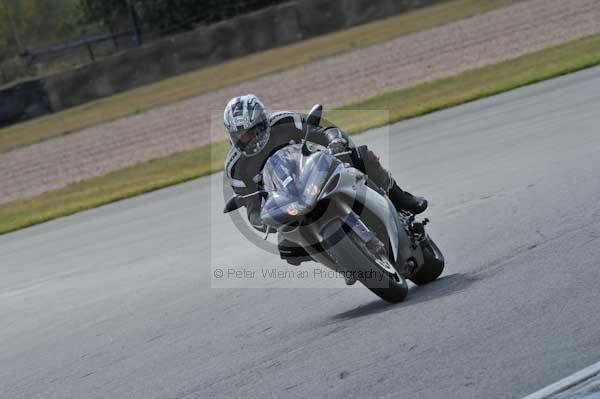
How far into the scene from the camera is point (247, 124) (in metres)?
6.48

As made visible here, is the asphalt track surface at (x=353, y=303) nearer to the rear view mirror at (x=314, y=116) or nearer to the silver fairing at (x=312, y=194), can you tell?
the silver fairing at (x=312, y=194)

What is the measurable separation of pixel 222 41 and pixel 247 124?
101 ft

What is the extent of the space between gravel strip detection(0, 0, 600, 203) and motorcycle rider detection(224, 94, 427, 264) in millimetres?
13439

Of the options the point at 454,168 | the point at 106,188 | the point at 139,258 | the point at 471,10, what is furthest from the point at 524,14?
the point at 139,258

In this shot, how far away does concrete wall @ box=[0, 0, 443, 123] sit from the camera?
3606 centimetres

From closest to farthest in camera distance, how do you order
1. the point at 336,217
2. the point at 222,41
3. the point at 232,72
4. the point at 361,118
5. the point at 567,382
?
the point at 567,382
the point at 336,217
the point at 361,118
the point at 232,72
the point at 222,41

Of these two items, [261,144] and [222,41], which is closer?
[261,144]

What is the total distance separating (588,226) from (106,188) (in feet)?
40.0

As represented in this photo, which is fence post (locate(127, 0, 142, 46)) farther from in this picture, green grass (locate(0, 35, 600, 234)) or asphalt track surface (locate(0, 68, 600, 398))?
asphalt track surface (locate(0, 68, 600, 398))

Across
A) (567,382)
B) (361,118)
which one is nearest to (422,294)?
(567,382)

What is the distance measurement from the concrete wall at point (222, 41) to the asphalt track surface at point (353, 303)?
23272 millimetres

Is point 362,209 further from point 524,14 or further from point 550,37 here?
point 524,14

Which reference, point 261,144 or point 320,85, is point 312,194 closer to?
point 261,144

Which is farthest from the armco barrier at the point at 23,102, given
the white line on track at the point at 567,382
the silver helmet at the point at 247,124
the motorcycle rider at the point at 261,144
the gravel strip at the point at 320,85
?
the white line on track at the point at 567,382
